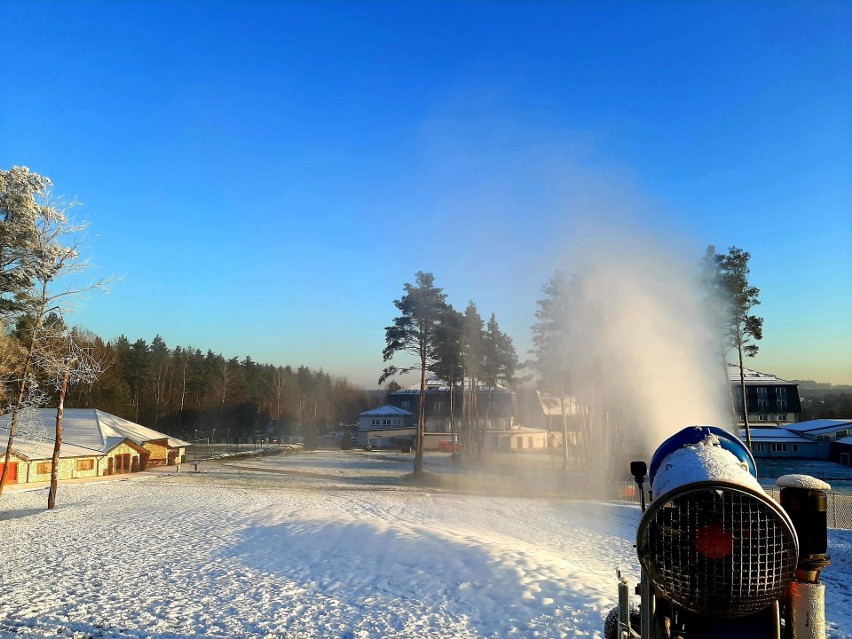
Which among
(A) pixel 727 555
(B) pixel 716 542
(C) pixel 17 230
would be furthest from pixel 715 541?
(C) pixel 17 230

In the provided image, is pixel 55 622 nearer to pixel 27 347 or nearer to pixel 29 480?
pixel 27 347

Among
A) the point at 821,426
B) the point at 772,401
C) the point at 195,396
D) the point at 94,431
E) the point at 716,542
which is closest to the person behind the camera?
the point at 716,542

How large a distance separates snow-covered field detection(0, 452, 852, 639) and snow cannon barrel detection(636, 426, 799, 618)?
23.8 ft

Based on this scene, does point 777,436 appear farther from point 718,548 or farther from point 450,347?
point 718,548

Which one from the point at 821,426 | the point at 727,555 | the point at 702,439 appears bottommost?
the point at 821,426

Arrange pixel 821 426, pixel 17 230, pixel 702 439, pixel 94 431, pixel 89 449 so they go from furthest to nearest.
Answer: pixel 821 426 < pixel 94 431 < pixel 89 449 < pixel 17 230 < pixel 702 439

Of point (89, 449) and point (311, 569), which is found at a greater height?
point (89, 449)

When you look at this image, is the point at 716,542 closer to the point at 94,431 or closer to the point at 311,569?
the point at 311,569

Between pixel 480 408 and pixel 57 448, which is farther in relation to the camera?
pixel 480 408

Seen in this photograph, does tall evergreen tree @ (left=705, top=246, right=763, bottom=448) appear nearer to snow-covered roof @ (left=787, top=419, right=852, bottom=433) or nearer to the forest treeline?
snow-covered roof @ (left=787, top=419, right=852, bottom=433)

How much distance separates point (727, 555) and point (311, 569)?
13048 mm

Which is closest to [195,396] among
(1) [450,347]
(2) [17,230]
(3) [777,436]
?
(1) [450,347]

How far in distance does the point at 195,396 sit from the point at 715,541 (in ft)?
331

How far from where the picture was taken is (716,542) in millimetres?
3549
